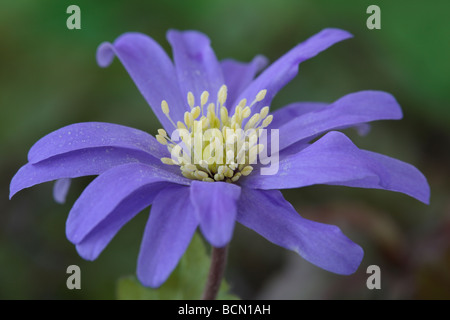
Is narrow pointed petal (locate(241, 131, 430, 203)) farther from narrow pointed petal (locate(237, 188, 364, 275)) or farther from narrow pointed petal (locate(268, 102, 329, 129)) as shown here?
narrow pointed petal (locate(268, 102, 329, 129))

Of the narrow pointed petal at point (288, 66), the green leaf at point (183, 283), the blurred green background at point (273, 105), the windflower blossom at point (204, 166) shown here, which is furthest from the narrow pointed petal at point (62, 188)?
the blurred green background at point (273, 105)

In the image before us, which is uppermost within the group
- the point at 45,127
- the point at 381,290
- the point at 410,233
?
the point at 45,127

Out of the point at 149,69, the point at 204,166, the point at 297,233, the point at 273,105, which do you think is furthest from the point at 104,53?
the point at 273,105

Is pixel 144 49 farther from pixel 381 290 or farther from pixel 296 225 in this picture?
pixel 381 290

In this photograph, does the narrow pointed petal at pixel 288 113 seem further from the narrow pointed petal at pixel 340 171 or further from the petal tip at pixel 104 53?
the petal tip at pixel 104 53

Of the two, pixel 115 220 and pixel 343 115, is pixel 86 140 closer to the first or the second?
pixel 115 220

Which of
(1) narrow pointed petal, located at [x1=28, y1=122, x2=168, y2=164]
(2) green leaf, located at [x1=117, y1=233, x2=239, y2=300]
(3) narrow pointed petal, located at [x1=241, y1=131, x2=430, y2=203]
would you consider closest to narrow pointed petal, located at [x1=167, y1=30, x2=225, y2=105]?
(1) narrow pointed petal, located at [x1=28, y1=122, x2=168, y2=164]
